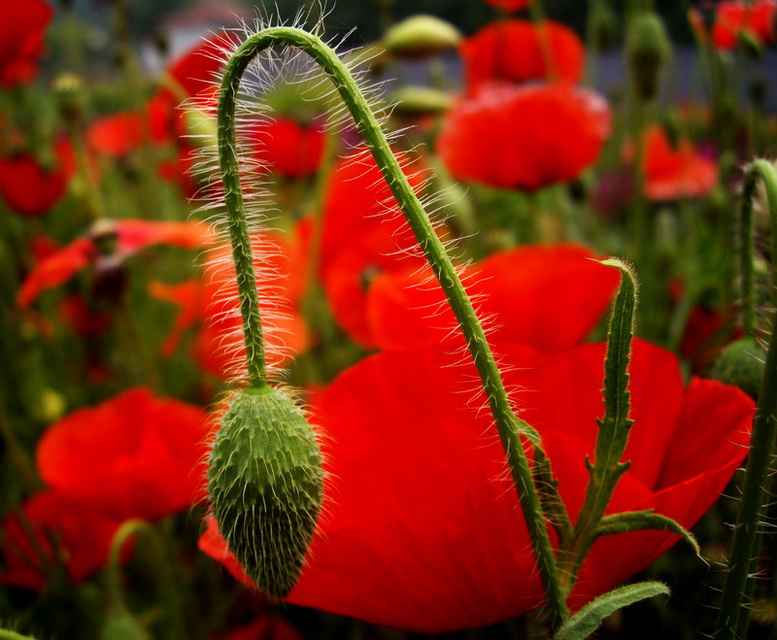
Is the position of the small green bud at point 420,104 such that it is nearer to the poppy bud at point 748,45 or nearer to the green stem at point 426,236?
the poppy bud at point 748,45

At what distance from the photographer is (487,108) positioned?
2.38ft

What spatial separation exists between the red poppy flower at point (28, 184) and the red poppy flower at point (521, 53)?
1.77 ft

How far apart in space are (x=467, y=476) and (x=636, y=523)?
7 centimetres

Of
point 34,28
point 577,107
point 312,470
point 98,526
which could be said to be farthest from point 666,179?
point 312,470

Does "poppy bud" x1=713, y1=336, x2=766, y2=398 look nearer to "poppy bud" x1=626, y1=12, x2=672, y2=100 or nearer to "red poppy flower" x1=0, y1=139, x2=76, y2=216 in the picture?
"poppy bud" x1=626, y1=12, x2=672, y2=100

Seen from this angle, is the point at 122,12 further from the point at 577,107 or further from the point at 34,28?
the point at 577,107

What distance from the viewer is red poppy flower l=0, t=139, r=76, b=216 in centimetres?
100

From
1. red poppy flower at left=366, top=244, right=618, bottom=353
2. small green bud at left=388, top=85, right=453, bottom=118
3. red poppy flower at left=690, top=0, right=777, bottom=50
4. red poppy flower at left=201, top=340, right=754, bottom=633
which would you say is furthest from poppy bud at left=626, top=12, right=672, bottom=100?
red poppy flower at left=201, top=340, right=754, bottom=633

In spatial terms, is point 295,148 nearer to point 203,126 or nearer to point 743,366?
point 203,126

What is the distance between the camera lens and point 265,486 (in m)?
0.30

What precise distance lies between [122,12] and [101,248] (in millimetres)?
542

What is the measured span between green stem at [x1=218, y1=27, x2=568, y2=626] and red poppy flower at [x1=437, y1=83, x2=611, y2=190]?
0.45m

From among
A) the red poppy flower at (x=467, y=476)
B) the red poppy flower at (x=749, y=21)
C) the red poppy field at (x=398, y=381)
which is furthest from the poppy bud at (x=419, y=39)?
the red poppy flower at (x=467, y=476)

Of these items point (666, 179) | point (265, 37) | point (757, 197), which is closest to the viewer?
point (265, 37)
